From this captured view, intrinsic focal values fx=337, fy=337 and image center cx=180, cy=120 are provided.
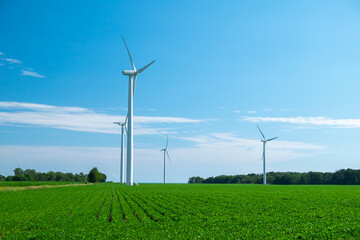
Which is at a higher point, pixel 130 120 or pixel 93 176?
pixel 130 120

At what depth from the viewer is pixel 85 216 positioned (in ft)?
92.4

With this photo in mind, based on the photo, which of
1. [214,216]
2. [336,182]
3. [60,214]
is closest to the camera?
[214,216]

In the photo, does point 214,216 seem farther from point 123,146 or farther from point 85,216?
point 123,146

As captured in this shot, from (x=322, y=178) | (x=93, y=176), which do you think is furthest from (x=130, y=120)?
(x=322, y=178)

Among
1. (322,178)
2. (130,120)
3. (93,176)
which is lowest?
(93,176)

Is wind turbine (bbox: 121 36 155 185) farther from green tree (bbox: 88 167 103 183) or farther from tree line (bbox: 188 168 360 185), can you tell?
tree line (bbox: 188 168 360 185)

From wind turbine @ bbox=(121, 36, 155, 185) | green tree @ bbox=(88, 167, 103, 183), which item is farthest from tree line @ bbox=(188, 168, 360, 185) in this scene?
wind turbine @ bbox=(121, 36, 155, 185)

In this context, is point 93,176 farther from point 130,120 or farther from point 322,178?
point 322,178

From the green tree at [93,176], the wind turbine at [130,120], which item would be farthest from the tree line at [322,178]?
the wind turbine at [130,120]

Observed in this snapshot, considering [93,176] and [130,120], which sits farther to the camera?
[93,176]

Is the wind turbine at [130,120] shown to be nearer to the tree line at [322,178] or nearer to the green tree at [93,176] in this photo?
the green tree at [93,176]

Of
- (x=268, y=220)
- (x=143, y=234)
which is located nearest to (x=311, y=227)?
(x=268, y=220)

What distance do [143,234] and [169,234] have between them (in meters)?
1.54

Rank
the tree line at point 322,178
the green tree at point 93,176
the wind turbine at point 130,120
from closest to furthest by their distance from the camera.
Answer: the wind turbine at point 130,120 < the tree line at point 322,178 < the green tree at point 93,176
